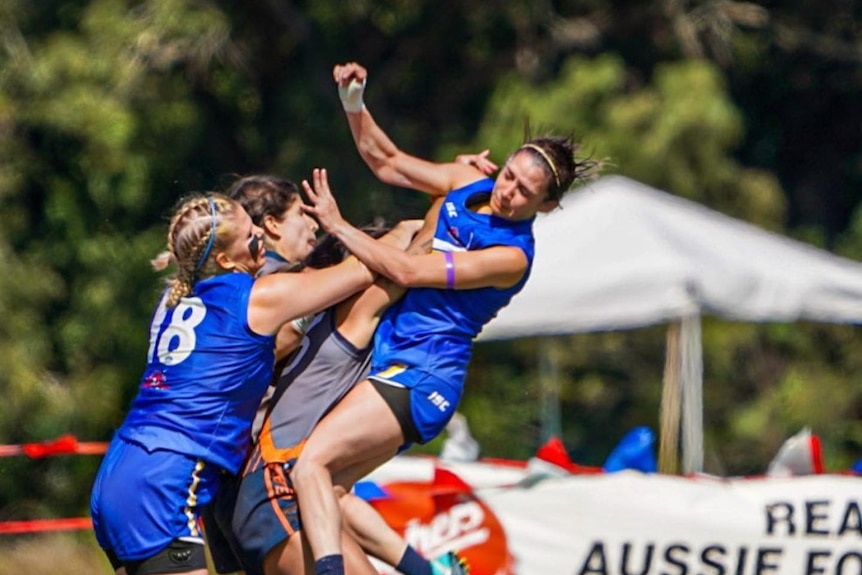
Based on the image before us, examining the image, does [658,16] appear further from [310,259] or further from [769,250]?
[310,259]

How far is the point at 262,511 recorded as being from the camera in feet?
17.4

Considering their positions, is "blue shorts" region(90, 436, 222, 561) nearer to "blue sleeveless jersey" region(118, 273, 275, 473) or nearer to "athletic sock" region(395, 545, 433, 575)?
"blue sleeveless jersey" region(118, 273, 275, 473)

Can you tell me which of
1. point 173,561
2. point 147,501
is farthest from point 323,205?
point 173,561

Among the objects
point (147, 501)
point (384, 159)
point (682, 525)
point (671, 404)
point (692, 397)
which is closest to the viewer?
point (147, 501)

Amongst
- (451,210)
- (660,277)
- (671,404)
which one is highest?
(451,210)

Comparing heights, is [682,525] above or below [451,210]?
below

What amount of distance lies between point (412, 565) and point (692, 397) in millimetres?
6342

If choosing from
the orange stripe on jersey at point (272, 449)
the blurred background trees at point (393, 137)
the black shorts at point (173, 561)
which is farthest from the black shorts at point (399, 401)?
the blurred background trees at point (393, 137)

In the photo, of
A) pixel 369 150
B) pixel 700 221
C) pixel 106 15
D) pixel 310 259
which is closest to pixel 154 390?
pixel 310 259

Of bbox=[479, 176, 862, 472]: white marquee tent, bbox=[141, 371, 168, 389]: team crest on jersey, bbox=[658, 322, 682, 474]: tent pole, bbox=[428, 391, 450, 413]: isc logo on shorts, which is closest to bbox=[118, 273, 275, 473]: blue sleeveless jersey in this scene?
bbox=[141, 371, 168, 389]: team crest on jersey

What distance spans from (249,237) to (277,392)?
0.58 m

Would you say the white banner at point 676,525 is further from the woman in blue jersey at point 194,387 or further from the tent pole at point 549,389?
the tent pole at point 549,389

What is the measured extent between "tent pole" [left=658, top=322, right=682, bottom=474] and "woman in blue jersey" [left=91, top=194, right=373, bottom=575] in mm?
6817

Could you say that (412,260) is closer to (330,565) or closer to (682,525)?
(330,565)
